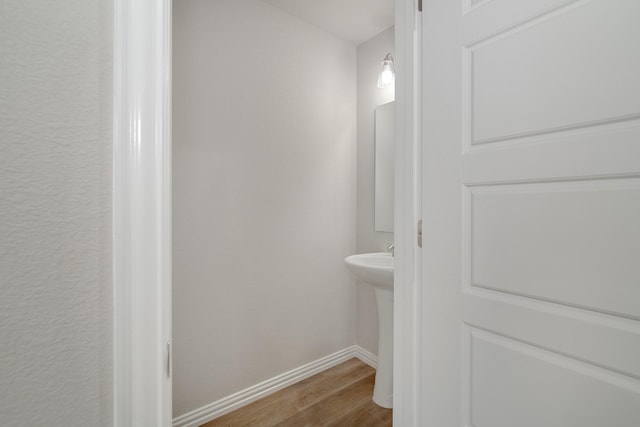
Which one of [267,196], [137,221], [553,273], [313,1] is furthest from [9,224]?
[313,1]

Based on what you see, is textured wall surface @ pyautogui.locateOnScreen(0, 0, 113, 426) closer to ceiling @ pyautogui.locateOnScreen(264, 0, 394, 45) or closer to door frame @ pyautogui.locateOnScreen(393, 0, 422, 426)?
door frame @ pyautogui.locateOnScreen(393, 0, 422, 426)

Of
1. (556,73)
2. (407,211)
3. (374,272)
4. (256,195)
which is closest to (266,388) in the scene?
(374,272)

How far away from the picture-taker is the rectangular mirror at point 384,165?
2.15 m

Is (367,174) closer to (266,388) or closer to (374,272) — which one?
(374,272)

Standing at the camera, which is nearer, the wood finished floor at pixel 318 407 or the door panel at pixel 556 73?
the door panel at pixel 556 73

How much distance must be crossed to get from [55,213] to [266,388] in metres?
1.88

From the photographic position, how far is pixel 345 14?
6.61 feet

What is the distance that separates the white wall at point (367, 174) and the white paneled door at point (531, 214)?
1.22 metres

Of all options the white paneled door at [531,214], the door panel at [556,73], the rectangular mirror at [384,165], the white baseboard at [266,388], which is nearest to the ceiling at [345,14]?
the rectangular mirror at [384,165]

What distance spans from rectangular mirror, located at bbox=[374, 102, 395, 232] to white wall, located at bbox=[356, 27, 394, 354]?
0.06 metres

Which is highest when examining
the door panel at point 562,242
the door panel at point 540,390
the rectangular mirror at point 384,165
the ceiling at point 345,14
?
the ceiling at point 345,14

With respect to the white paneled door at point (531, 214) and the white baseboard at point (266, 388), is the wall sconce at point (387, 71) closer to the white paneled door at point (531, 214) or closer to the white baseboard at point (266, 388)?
the white paneled door at point (531, 214)

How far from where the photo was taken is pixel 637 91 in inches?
25.4

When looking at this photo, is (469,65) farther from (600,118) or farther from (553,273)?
(553,273)
